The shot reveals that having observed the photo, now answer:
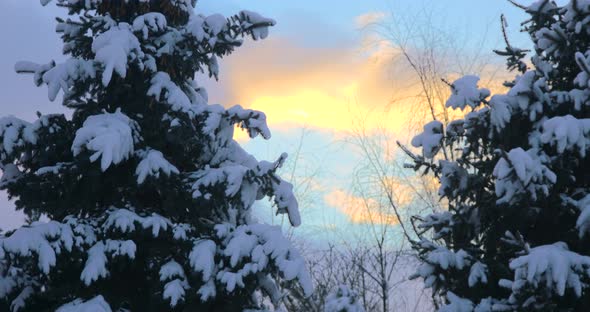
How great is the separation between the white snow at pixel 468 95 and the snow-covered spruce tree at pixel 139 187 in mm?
2130

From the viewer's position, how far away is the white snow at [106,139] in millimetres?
6055

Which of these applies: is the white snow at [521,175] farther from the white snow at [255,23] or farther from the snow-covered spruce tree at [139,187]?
the white snow at [255,23]

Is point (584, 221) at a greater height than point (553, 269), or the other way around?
point (584, 221)

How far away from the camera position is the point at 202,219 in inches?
300

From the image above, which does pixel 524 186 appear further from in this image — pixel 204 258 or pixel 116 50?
pixel 116 50

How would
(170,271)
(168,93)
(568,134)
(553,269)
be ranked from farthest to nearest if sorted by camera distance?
(168,93) → (170,271) → (568,134) → (553,269)

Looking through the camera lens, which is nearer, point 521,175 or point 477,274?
point 521,175

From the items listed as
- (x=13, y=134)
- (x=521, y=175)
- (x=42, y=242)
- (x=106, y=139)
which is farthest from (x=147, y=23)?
(x=521, y=175)

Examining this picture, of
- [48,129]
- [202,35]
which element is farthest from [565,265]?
[48,129]

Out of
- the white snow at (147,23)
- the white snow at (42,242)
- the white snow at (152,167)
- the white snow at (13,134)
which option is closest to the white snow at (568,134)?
the white snow at (152,167)

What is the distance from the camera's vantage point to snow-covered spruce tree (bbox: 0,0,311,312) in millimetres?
6211

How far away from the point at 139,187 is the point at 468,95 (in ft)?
13.5

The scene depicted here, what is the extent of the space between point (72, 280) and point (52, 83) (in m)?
2.33

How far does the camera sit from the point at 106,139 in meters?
6.14
